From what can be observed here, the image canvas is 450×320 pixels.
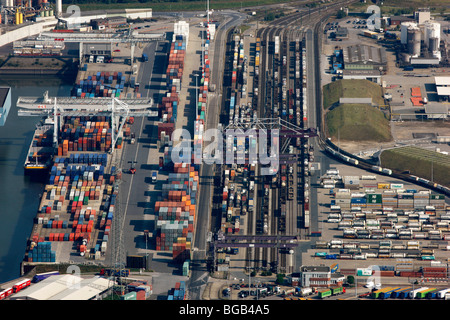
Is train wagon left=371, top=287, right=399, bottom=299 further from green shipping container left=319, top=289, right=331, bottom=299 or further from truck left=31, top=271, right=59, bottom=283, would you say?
truck left=31, top=271, right=59, bottom=283

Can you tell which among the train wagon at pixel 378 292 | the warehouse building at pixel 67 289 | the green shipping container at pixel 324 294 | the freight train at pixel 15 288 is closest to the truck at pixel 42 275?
the warehouse building at pixel 67 289

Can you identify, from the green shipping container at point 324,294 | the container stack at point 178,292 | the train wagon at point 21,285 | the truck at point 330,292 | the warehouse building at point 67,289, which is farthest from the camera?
the truck at point 330,292

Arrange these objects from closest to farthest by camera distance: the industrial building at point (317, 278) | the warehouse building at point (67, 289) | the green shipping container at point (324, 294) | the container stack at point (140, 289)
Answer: the warehouse building at point (67, 289), the container stack at point (140, 289), the green shipping container at point (324, 294), the industrial building at point (317, 278)

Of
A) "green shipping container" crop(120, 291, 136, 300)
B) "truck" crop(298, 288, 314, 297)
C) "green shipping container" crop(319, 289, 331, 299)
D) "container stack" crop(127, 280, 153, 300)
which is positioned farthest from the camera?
"truck" crop(298, 288, 314, 297)

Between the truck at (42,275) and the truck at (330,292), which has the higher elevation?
the truck at (42,275)

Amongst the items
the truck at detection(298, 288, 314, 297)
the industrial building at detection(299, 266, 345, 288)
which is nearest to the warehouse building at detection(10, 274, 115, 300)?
the truck at detection(298, 288, 314, 297)

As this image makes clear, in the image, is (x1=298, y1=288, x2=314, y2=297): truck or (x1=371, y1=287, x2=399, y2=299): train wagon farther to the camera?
(x1=298, y1=288, x2=314, y2=297): truck

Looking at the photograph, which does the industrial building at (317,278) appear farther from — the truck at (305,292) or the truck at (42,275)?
the truck at (42,275)

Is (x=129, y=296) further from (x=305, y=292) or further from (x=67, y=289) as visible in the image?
(x=305, y=292)
